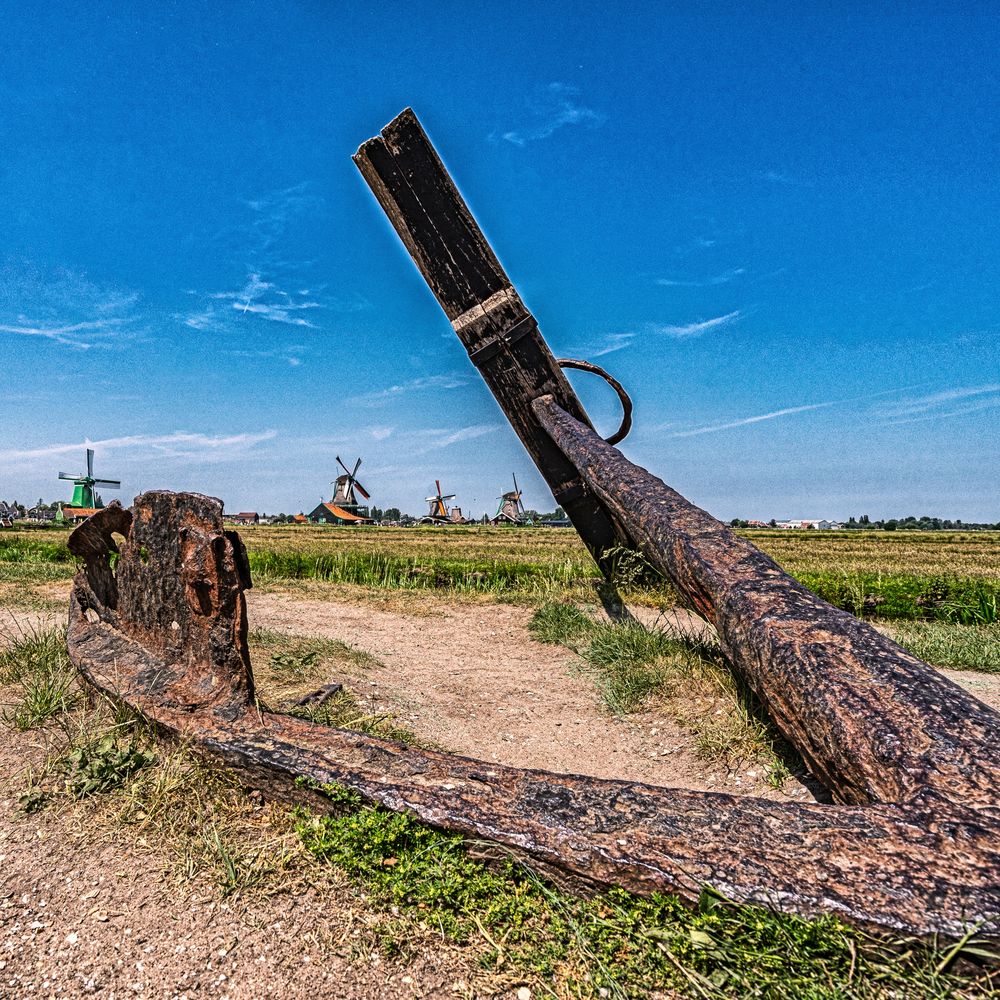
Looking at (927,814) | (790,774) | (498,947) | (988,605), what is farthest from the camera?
(988,605)

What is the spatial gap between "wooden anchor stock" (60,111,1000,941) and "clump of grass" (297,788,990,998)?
0.07m

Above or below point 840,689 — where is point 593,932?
below

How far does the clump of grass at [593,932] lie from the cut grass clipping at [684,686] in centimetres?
131

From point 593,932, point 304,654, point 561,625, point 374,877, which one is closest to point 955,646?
point 561,625

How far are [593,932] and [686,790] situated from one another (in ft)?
1.21

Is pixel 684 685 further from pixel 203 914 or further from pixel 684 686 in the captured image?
pixel 203 914

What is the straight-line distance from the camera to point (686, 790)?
4.56 ft

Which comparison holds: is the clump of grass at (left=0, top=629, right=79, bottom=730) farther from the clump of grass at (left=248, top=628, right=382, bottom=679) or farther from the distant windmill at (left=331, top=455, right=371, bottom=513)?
A: the distant windmill at (left=331, top=455, right=371, bottom=513)

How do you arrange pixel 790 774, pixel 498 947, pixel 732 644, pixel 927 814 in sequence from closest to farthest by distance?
pixel 927 814 → pixel 498 947 → pixel 732 644 → pixel 790 774

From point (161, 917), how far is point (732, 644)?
1801 millimetres

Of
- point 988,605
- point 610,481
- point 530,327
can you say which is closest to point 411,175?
point 530,327

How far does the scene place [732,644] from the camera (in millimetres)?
2033

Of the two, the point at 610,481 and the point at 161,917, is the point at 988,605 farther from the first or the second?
the point at 161,917

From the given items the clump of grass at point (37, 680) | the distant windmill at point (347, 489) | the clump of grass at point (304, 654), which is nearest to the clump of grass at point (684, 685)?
the clump of grass at point (304, 654)
